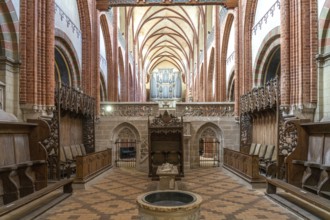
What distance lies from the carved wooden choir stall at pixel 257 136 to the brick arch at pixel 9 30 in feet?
24.0

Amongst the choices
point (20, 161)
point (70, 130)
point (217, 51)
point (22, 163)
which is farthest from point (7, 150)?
point (217, 51)

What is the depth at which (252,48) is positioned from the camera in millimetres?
13180

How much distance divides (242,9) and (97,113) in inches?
327

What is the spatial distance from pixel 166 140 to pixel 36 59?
5.74 m

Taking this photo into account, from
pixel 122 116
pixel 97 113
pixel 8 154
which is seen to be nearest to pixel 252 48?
pixel 122 116

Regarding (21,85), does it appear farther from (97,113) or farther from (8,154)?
(97,113)

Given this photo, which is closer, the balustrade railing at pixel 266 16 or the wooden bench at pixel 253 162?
the wooden bench at pixel 253 162

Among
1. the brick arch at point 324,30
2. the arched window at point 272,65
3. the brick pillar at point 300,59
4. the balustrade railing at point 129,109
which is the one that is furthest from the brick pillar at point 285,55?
the balustrade railing at point 129,109

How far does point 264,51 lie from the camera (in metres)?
12.1

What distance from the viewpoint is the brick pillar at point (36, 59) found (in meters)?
7.80

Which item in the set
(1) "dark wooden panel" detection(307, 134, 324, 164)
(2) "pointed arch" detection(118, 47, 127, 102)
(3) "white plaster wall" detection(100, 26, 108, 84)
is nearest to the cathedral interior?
(1) "dark wooden panel" detection(307, 134, 324, 164)

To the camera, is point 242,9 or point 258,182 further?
point 242,9

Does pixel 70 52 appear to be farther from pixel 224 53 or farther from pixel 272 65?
pixel 224 53

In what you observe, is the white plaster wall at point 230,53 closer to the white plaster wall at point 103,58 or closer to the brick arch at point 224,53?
the brick arch at point 224,53
